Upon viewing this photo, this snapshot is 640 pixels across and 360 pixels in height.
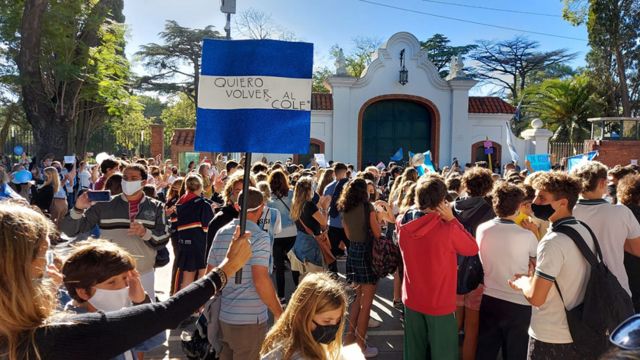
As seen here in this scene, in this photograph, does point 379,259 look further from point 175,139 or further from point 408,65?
point 175,139

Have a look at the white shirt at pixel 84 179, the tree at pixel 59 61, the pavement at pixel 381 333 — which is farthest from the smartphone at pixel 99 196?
the tree at pixel 59 61

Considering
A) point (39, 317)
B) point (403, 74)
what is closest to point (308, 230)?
point (39, 317)

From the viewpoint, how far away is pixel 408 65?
23.0 meters

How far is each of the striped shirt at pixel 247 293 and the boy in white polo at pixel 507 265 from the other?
183 centimetres

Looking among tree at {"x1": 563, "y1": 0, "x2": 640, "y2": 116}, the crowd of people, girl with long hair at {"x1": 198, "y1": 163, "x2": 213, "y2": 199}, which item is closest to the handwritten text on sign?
the crowd of people

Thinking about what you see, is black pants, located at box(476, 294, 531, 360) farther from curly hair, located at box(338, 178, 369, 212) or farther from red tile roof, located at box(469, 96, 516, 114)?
red tile roof, located at box(469, 96, 516, 114)

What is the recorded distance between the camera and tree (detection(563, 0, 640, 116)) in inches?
1033

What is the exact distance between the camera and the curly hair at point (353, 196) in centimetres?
482

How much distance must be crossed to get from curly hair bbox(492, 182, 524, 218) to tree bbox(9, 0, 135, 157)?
18.1 metres

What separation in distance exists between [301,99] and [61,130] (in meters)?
19.1

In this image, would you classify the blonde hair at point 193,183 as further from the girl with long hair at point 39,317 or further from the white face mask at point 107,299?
the girl with long hair at point 39,317

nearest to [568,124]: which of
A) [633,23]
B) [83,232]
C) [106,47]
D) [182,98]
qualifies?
[633,23]

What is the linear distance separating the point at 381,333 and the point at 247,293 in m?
2.68

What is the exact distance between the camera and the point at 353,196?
4.82 m
